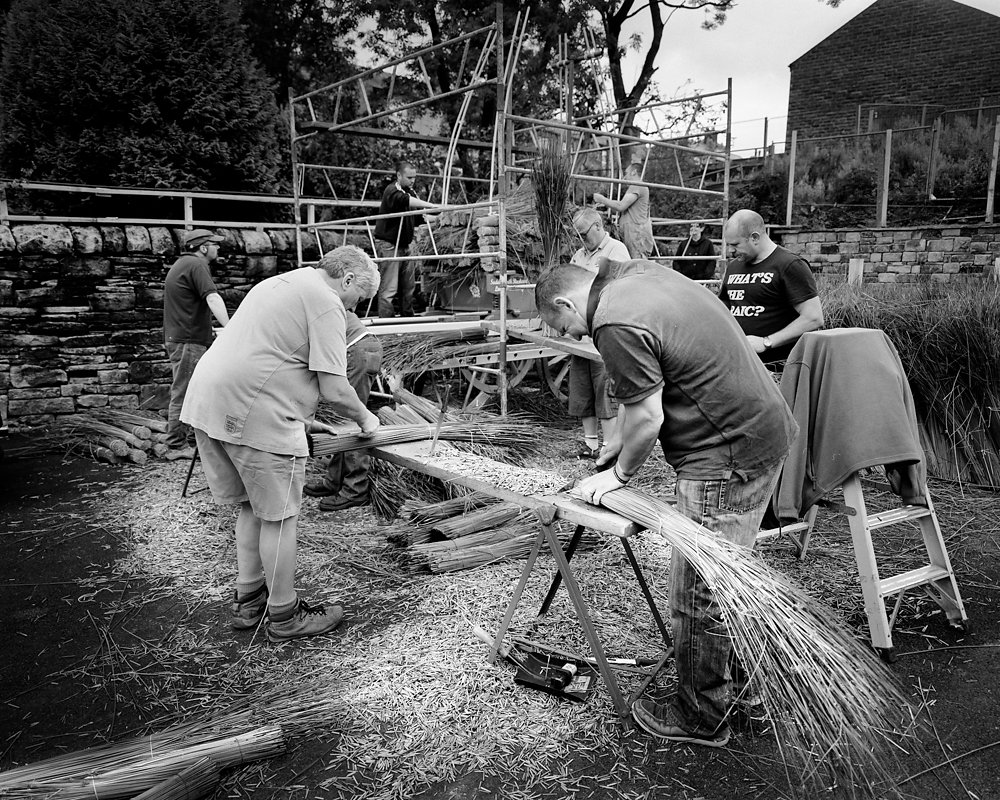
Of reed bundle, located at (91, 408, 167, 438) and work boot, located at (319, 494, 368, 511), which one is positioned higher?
reed bundle, located at (91, 408, 167, 438)

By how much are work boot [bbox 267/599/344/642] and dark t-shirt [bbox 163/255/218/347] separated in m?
3.54

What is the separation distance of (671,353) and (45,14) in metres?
9.41

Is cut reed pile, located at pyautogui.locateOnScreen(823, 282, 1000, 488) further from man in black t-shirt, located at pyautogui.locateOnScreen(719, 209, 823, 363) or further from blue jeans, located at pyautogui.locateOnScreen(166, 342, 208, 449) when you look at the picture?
blue jeans, located at pyautogui.locateOnScreen(166, 342, 208, 449)

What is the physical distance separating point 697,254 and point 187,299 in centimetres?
576

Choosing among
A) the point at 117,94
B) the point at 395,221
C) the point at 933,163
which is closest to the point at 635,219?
the point at 395,221

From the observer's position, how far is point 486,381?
7422 mm

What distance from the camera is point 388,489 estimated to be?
4672 mm

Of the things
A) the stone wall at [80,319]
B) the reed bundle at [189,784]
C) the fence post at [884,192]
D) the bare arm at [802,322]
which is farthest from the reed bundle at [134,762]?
the fence post at [884,192]

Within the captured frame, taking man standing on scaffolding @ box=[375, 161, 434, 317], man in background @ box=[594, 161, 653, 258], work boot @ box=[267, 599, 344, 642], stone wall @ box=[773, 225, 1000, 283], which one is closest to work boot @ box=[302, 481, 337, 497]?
work boot @ box=[267, 599, 344, 642]

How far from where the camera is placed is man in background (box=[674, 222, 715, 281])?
8594mm

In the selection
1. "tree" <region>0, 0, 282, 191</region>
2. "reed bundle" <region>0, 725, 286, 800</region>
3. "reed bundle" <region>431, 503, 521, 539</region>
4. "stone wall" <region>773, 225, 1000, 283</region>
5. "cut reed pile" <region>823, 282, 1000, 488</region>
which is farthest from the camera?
"stone wall" <region>773, 225, 1000, 283</region>

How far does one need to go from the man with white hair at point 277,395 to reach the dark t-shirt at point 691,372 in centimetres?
125

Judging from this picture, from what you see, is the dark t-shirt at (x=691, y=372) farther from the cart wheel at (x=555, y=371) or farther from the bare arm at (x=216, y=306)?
the cart wheel at (x=555, y=371)

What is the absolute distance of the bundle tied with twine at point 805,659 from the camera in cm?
207
